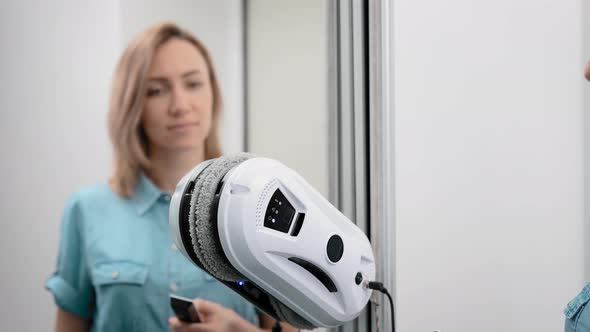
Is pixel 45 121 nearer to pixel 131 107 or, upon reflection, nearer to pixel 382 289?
pixel 131 107

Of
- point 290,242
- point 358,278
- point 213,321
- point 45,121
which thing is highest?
point 45,121

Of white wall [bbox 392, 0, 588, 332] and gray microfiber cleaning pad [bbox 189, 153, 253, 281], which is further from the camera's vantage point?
white wall [bbox 392, 0, 588, 332]

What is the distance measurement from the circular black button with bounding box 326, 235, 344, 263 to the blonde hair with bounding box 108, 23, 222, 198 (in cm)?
40

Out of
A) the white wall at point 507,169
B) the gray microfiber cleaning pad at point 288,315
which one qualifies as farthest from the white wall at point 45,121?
the white wall at point 507,169

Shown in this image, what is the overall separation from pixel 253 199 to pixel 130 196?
0.34m

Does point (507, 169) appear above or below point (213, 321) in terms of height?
above

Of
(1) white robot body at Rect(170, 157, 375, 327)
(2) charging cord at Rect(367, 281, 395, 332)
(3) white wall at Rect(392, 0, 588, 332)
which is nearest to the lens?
(1) white robot body at Rect(170, 157, 375, 327)

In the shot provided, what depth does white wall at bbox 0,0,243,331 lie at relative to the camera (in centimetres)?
103

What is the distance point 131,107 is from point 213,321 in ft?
1.52

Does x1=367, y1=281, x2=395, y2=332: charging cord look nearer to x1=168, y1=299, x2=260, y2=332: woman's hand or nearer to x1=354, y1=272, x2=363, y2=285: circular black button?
x1=354, y1=272, x2=363, y2=285: circular black button

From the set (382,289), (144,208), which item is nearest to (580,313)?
(382,289)

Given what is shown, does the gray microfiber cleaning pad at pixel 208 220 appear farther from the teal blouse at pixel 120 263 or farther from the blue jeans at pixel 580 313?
the blue jeans at pixel 580 313

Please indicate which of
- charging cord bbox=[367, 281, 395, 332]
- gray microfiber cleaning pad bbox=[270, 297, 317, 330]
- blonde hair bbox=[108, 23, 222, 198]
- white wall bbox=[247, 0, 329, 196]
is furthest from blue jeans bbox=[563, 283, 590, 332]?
Result: blonde hair bbox=[108, 23, 222, 198]

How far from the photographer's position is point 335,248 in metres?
1.02
